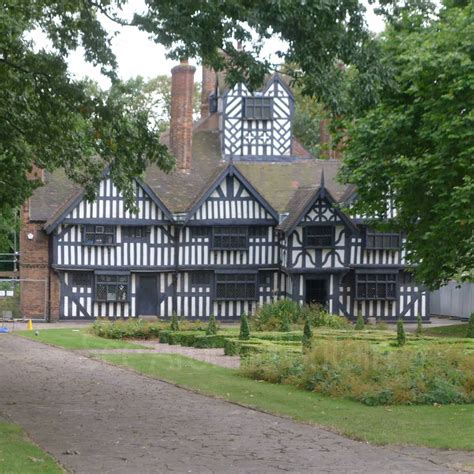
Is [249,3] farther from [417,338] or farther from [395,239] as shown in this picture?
[395,239]

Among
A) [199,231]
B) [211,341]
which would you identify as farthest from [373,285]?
[211,341]

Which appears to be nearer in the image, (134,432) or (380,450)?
(380,450)

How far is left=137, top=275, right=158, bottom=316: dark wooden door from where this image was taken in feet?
142

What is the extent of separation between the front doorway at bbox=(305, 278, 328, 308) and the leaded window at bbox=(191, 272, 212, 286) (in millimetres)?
4538

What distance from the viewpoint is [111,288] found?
Result: 42.5 meters

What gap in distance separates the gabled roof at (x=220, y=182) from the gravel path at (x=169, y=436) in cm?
2276

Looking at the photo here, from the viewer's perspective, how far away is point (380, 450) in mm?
12414

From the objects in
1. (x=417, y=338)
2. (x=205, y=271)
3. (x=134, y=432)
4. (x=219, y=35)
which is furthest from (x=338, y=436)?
(x=205, y=271)

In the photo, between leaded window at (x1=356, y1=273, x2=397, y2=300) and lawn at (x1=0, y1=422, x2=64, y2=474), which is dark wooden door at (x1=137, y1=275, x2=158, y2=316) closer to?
leaded window at (x1=356, y1=273, x2=397, y2=300)

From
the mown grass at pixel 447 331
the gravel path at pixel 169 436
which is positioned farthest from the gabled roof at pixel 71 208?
the gravel path at pixel 169 436

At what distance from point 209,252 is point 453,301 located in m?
13.4

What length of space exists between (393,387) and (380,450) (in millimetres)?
4519

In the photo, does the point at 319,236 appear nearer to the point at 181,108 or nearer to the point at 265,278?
the point at 265,278

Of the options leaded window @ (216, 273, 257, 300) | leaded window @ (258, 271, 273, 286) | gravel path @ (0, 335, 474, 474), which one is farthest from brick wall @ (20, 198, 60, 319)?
gravel path @ (0, 335, 474, 474)
